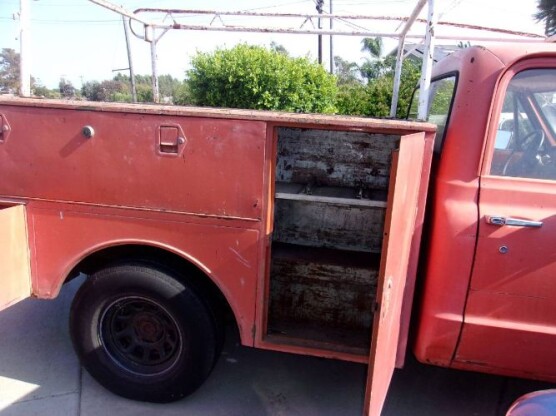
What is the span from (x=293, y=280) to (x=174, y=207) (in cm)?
90

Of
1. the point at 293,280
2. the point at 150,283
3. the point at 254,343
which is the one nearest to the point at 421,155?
the point at 293,280

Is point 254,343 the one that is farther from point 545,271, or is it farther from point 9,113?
point 9,113

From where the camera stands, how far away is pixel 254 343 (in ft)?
7.91

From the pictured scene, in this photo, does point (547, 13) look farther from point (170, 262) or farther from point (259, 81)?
point (170, 262)

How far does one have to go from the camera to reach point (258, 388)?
2826 mm

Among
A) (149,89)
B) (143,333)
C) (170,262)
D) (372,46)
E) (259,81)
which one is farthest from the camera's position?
(372,46)

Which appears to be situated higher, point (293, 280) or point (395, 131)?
point (395, 131)

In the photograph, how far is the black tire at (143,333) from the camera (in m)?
2.42

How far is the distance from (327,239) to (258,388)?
107 cm

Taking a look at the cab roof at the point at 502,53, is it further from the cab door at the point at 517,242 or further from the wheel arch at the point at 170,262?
the wheel arch at the point at 170,262

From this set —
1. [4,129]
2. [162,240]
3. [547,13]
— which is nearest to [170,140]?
[162,240]

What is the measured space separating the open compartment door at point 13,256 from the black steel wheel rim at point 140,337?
477 millimetres

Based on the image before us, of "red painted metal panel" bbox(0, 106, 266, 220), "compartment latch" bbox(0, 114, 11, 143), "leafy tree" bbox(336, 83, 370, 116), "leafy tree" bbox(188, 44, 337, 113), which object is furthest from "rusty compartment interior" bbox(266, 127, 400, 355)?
"leafy tree" bbox(188, 44, 337, 113)

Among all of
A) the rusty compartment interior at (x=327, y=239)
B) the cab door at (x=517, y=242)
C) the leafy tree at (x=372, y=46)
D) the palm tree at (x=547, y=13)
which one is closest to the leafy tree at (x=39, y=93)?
the rusty compartment interior at (x=327, y=239)
